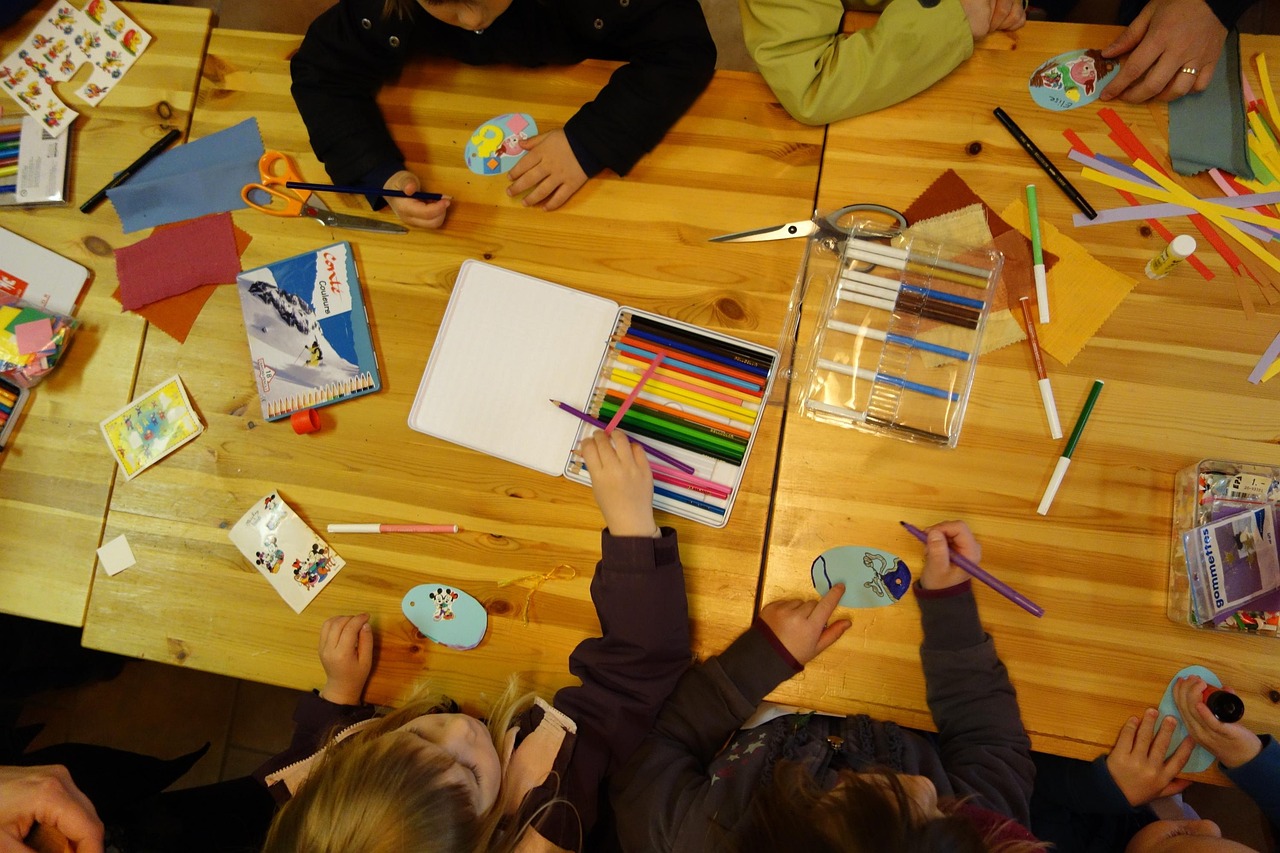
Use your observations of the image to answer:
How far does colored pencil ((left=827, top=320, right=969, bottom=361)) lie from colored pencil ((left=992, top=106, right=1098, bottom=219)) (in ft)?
0.79

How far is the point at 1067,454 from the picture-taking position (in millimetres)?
896

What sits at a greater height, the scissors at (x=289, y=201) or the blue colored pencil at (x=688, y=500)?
the scissors at (x=289, y=201)

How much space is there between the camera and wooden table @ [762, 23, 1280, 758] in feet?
2.87

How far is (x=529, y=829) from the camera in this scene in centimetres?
85

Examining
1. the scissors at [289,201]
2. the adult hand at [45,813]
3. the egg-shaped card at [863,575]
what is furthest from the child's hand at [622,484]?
the adult hand at [45,813]

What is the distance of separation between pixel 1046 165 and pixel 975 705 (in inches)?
26.5

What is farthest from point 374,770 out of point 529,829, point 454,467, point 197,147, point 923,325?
point 197,147

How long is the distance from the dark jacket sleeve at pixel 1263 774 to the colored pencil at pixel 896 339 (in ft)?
1.79

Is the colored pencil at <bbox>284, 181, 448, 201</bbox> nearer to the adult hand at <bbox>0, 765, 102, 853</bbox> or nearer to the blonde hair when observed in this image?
the blonde hair

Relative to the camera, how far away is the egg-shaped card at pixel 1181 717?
86cm

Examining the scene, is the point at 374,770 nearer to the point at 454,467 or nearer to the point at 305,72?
the point at 454,467

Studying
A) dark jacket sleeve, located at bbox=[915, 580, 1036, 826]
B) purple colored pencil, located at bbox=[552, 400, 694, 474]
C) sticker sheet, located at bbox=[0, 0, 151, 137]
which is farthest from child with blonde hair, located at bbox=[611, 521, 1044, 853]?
sticker sheet, located at bbox=[0, 0, 151, 137]

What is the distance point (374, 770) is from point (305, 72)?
36.5 inches

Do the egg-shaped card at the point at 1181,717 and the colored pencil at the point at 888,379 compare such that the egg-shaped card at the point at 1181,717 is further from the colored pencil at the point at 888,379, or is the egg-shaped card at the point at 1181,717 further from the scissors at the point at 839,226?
the scissors at the point at 839,226
